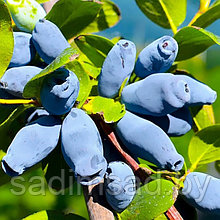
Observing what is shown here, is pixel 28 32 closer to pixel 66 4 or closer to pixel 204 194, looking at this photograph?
pixel 66 4

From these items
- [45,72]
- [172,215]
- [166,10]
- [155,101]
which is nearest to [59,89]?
[45,72]

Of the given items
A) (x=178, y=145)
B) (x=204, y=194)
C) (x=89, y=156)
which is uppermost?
(x=89, y=156)

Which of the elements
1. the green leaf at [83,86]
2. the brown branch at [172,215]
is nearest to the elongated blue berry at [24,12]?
the green leaf at [83,86]

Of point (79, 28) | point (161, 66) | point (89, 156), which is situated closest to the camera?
point (89, 156)

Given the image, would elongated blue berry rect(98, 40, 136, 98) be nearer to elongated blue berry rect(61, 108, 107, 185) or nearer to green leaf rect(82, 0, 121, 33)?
elongated blue berry rect(61, 108, 107, 185)

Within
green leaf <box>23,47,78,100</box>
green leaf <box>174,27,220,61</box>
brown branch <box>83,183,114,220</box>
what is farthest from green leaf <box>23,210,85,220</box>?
green leaf <box>174,27,220,61</box>

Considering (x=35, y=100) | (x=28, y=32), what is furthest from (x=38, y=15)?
(x=35, y=100)

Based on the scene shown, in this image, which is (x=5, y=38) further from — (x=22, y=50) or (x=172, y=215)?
(x=172, y=215)
